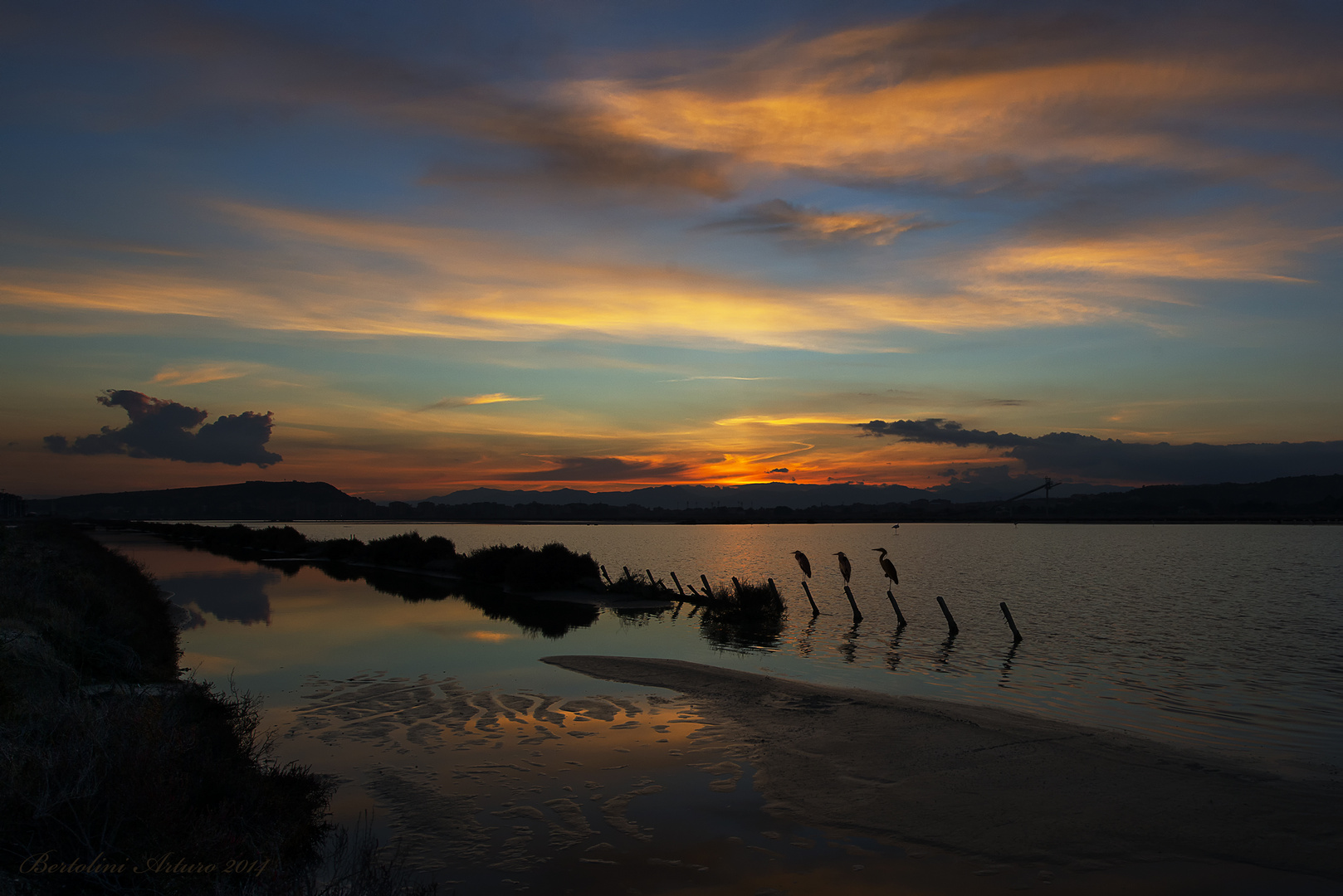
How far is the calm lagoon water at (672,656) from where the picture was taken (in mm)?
11875

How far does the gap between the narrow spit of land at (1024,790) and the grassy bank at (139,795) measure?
6.02m

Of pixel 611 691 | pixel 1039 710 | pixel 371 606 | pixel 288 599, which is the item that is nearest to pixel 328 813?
pixel 611 691

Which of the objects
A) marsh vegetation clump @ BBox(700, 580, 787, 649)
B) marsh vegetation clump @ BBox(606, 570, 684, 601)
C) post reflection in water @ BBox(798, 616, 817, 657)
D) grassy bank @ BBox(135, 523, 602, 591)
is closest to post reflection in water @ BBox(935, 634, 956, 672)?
post reflection in water @ BBox(798, 616, 817, 657)

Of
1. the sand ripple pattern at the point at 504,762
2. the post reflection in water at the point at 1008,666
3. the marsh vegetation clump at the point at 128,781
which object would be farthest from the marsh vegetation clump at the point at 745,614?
the marsh vegetation clump at the point at 128,781

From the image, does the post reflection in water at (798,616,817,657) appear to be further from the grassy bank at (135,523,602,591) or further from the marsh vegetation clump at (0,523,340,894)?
the marsh vegetation clump at (0,523,340,894)

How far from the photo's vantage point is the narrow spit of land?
9266 millimetres

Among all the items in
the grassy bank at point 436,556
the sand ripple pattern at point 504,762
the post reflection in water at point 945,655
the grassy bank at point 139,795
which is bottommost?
the grassy bank at point 436,556

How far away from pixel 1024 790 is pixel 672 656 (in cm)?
1401

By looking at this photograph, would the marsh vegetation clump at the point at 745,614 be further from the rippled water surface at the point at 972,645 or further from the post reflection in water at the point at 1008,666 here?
the post reflection in water at the point at 1008,666

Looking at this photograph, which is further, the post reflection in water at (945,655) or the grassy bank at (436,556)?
the grassy bank at (436,556)

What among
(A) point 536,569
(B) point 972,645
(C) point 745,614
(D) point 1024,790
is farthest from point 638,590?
(D) point 1024,790

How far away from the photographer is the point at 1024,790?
11.0 m

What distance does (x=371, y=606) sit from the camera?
3481cm

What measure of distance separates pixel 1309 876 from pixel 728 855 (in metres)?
6.04
